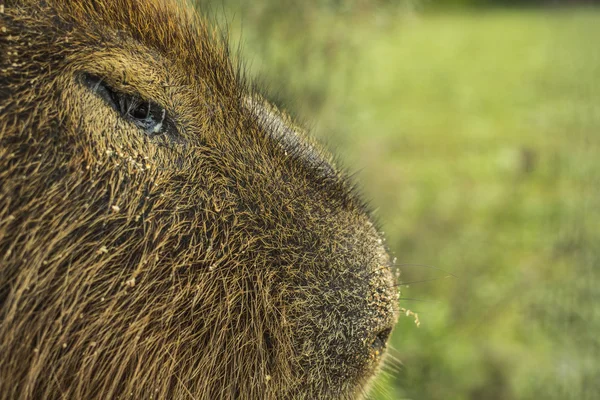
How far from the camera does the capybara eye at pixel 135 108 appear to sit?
1.84 m

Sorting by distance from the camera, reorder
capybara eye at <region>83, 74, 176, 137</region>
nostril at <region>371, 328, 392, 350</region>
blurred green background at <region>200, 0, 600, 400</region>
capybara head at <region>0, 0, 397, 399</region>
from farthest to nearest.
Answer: blurred green background at <region>200, 0, 600, 400</region> → nostril at <region>371, 328, 392, 350</region> → capybara eye at <region>83, 74, 176, 137</region> → capybara head at <region>0, 0, 397, 399</region>

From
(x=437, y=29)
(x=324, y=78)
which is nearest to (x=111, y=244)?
(x=324, y=78)

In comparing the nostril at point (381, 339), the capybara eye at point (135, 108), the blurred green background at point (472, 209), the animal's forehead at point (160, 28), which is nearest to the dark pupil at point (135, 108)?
the capybara eye at point (135, 108)

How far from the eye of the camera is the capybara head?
1732mm

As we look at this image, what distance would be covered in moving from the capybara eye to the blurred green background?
730 millimetres

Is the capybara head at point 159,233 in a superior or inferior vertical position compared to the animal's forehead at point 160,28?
inferior

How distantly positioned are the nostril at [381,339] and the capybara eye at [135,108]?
0.90m

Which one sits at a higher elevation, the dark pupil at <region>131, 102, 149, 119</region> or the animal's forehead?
the animal's forehead

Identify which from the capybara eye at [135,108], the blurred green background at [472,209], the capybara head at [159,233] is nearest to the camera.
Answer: the capybara head at [159,233]

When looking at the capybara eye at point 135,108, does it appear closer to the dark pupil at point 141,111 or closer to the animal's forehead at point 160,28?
the dark pupil at point 141,111

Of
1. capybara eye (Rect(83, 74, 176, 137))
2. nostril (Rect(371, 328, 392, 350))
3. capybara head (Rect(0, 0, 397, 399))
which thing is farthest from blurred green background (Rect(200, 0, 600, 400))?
capybara eye (Rect(83, 74, 176, 137))

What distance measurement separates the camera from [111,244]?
1.80m

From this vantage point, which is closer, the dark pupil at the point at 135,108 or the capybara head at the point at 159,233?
the capybara head at the point at 159,233

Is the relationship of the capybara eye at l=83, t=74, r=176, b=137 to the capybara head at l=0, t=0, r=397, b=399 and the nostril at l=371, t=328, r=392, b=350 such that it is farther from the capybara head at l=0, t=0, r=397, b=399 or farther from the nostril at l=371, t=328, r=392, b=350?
the nostril at l=371, t=328, r=392, b=350
